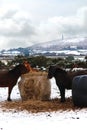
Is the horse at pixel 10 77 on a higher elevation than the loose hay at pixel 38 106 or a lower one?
higher

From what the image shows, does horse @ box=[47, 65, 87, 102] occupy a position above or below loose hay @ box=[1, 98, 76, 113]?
above

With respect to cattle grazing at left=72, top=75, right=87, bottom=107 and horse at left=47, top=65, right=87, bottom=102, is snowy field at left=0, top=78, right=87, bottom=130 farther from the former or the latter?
horse at left=47, top=65, right=87, bottom=102

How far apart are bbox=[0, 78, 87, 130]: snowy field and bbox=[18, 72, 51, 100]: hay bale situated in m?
2.73

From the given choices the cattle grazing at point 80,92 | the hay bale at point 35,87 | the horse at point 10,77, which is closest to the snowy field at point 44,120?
the cattle grazing at point 80,92

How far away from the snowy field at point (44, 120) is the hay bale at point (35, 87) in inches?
108

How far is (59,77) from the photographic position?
1616cm

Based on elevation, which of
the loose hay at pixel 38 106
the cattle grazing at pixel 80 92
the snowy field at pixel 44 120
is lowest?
the loose hay at pixel 38 106

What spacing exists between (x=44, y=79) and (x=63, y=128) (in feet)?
20.2

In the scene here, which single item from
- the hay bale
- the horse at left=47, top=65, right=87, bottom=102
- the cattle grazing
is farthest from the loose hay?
the hay bale

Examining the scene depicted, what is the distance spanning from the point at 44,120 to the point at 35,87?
15.1ft

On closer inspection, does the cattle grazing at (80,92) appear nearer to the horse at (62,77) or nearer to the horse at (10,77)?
the horse at (62,77)

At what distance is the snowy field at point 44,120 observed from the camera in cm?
1084

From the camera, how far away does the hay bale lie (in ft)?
54.0

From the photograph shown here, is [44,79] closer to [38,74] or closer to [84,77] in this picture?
[38,74]
